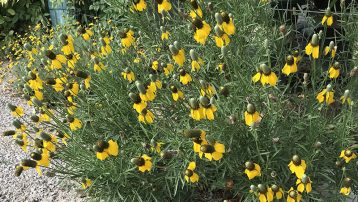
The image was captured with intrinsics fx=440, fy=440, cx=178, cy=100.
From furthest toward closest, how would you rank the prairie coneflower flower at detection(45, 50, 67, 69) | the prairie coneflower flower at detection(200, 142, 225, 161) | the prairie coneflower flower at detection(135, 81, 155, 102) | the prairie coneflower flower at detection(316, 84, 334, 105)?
the prairie coneflower flower at detection(45, 50, 67, 69) → the prairie coneflower flower at detection(316, 84, 334, 105) → the prairie coneflower flower at detection(135, 81, 155, 102) → the prairie coneflower flower at detection(200, 142, 225, 161)

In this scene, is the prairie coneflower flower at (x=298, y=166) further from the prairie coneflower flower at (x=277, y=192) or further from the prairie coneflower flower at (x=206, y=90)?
the prairie coneflower flower at (x=206, y=90)

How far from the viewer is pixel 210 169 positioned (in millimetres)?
2359

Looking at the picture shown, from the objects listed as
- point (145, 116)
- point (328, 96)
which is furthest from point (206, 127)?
point (328, 96)

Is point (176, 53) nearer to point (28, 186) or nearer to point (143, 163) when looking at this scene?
point (143, 163)

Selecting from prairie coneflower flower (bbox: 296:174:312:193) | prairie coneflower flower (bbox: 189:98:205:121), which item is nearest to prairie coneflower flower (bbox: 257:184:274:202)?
prairie coneflower flower (bbox: 296:174:312:193)

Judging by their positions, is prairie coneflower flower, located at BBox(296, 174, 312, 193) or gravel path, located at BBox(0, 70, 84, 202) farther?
gravel path, located at BBox(0, 70, 84, 202)

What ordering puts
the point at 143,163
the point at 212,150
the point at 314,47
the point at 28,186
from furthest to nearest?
the point at 28,186 < the point at 314,47 < the point at 143,163 < the point at 212,150

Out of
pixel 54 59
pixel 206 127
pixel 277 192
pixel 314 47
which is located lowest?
pixel 277 192

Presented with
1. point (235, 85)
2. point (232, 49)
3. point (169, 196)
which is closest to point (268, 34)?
point (232, 49)

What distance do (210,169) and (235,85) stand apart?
0.48 m

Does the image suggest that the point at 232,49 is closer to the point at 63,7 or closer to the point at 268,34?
the point at 268,34

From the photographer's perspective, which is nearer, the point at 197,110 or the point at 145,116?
the point at 197,110

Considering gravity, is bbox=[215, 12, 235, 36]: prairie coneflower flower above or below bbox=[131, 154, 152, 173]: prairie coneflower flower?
above

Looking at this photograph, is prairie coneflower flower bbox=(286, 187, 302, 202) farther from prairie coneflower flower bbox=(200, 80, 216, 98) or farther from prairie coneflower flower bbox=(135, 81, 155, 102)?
prairie coneflower flower bbox=(135, 81, 155, 102)
